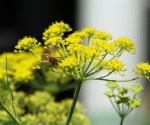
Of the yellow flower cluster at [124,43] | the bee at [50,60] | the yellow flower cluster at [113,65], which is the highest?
the yellow flower cluster at [124,43]

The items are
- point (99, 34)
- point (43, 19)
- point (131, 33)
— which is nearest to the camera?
point (99, 34)

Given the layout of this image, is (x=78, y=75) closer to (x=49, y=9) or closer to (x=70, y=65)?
(x=70, y=65)

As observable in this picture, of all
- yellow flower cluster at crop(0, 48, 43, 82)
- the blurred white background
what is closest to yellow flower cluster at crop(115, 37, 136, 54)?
yellow flower cluster at crop(0, 48, 43, 82)

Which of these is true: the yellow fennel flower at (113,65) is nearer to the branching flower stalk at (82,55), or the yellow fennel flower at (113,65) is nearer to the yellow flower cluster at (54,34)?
the branching flower stalk at (82,55)

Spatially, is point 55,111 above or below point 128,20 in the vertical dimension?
below

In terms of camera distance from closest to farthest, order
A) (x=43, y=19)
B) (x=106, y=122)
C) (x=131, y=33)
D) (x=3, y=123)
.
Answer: (x=3, y=123), (x=106, y=122), (x=43, y=19), (x=131, y=33)

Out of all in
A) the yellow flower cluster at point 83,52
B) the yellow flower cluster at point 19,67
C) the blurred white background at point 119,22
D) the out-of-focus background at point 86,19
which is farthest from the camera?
the blurred white background at point 119,22

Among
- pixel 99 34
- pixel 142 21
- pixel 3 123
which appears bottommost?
pixel 3 123

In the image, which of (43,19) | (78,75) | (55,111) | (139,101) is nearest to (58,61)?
(78,75)

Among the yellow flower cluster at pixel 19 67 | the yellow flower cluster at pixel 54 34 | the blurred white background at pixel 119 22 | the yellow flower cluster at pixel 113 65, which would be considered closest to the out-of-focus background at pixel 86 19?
the blurred white background at pixel 119 22

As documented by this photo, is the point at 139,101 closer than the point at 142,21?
Yes
